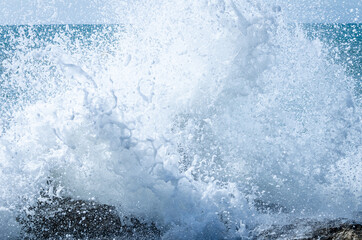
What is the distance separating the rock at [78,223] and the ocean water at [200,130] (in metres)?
0.08

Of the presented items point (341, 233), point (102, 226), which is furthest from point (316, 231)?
point (102, 226)

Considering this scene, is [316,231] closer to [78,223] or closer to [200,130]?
[78,223]

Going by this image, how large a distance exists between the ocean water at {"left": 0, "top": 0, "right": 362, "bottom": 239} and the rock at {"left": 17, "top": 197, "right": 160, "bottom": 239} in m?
0.08

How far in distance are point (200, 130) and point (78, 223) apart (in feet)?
6.10

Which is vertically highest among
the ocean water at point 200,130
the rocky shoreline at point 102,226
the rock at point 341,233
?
the ocean water at point 200,130

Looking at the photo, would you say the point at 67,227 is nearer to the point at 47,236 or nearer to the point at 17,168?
the point at 47,236

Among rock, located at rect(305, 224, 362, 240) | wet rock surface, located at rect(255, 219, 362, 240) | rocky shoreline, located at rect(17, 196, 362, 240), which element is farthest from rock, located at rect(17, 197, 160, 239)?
rock, located at rect(305, 224, 362, 240)

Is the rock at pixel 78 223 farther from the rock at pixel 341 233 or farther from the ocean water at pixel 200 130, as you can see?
the rock at pixel 341 233

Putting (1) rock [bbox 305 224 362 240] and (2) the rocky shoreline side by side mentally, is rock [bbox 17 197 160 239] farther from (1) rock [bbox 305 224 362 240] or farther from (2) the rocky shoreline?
(1) rock [bbox 305 224 362 240]

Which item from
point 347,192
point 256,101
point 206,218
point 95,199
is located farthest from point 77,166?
point 347,192

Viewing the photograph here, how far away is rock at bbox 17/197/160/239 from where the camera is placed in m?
2.38

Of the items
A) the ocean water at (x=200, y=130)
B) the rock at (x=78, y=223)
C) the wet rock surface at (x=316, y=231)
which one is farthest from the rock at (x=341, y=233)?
the rock at (x=78, y=223)

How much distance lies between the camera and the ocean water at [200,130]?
264 cm

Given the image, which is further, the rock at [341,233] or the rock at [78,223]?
the rock at [78,223]
